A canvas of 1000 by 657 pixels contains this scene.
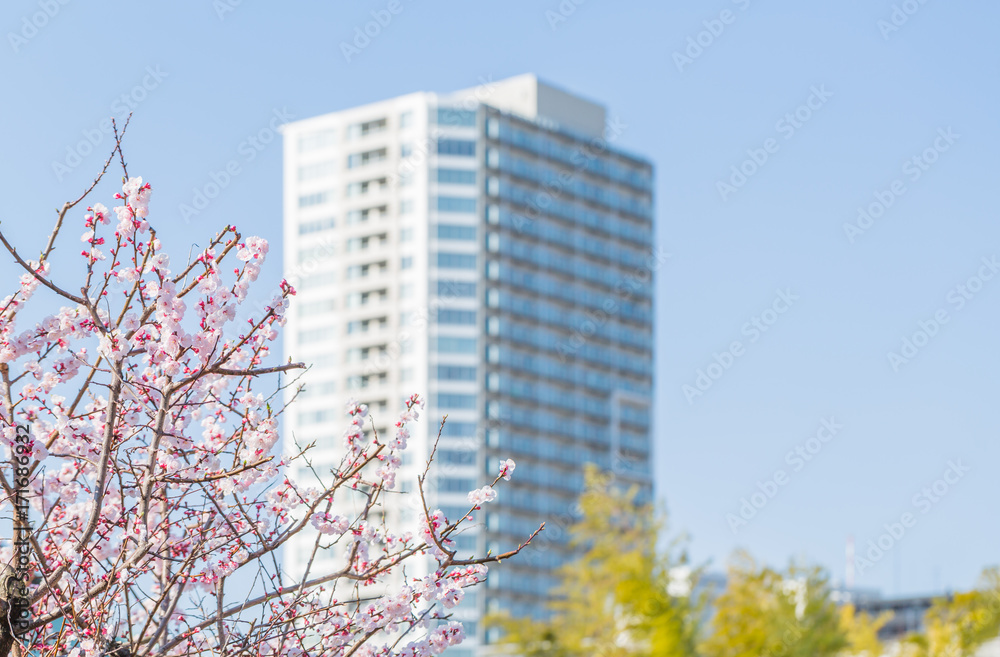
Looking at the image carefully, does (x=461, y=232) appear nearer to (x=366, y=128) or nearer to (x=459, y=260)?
(x=459, y=260)

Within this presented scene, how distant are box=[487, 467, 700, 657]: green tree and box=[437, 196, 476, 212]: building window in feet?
206

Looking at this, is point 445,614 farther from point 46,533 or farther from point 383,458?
point 46,533

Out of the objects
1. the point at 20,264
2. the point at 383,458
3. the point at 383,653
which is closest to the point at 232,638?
the point at 383,653

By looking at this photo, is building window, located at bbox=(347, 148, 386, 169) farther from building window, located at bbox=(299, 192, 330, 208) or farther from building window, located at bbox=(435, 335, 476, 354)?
building window, located at bbox=(435, 335, 476, 354)

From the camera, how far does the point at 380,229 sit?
306ft

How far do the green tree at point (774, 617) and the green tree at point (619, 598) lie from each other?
3.85ft

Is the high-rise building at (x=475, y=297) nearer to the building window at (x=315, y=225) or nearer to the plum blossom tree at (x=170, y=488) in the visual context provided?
the building window at (x=315, y=225)

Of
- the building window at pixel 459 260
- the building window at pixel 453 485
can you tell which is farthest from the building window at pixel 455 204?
the building window at pixel 453 485

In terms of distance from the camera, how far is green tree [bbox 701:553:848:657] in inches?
1095

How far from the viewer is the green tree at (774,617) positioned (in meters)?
27.8

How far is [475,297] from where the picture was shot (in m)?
91.9

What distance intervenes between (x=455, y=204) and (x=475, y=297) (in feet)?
22.8

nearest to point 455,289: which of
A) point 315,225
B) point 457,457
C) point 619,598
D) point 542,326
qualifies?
point 542,326

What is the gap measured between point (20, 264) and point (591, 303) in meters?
94.5
